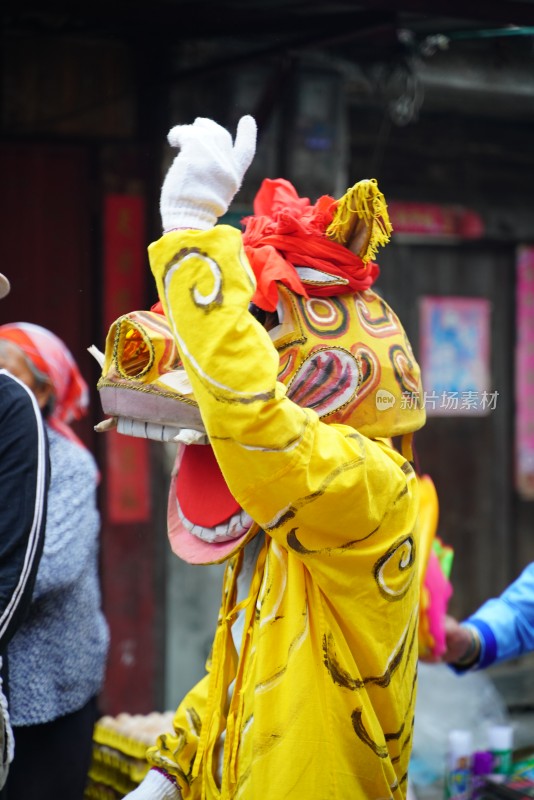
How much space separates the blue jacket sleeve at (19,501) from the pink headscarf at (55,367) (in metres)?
0.92

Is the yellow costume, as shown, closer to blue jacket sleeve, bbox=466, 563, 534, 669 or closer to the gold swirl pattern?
the gold swirl pattern

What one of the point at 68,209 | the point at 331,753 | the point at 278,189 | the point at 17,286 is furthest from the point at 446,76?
the point at 331,753

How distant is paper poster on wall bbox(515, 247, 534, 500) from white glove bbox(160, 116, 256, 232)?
4.44 metres

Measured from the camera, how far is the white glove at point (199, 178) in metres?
1.64

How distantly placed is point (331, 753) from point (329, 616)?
246mm

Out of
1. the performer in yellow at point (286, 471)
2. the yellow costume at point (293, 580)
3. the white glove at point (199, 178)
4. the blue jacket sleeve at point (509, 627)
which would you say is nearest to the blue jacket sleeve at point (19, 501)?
the performer in yellow at point (286, 471)

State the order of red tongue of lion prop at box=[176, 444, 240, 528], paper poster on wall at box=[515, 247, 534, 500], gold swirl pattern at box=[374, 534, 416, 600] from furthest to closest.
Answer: paper poster on wall at box=[515, 247, 534, 500], red tongue of lion prop at box=[176, 444, 240, 528], gold swirl pattern at box=[374, 534, 416, 600]

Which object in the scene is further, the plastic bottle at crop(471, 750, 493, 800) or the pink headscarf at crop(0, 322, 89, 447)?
the pink headscarf at crop(0, 322, 89, 447)

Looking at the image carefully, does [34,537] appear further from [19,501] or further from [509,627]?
[509,627]

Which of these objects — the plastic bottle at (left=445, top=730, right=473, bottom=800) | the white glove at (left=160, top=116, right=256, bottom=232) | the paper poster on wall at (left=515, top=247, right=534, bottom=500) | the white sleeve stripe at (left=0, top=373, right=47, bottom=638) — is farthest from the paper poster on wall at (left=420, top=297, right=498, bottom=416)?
the white glove at (left=160, top=116, right=256, bottom=232)

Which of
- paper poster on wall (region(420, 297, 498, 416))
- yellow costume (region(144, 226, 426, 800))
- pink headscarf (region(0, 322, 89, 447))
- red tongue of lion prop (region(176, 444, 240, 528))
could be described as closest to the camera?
yellow costume (region(144, 226, 426, 800))

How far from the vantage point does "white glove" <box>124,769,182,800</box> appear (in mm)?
2074

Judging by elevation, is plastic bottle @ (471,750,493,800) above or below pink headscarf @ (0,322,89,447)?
below

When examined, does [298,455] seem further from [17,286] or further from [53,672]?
[17,286]
